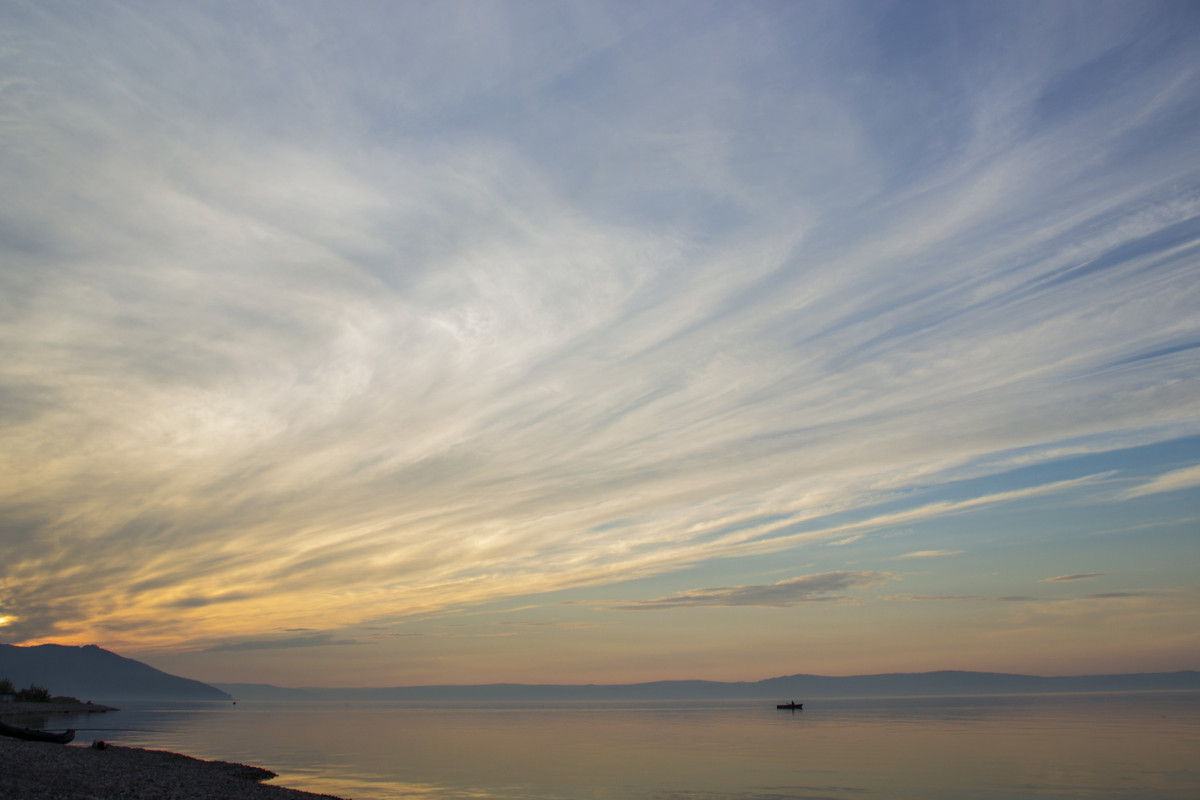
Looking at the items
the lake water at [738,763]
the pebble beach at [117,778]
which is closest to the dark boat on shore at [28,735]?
the pebble beach at [117,778]

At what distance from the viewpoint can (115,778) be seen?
41844 millimetres

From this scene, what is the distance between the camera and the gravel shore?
35.2m

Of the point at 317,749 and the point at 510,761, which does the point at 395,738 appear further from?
the point at 510,761

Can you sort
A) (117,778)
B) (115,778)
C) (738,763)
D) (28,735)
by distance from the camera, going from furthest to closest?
(738,763) → (28,735) → (117,778) → (115,778)

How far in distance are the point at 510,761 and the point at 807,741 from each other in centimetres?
4705

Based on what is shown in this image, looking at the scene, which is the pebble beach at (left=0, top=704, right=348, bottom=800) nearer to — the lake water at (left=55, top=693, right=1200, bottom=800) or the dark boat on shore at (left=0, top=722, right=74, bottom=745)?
the dark boat on shore at (left=0, top=722, right=74, bottom=745)

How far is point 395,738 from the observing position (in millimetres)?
116188

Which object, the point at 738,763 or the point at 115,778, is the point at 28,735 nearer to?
the point at 115,778

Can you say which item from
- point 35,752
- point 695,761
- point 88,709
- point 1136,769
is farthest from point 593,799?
point 88,709

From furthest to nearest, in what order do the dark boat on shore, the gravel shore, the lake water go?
1. the dark boat on shore
2. the lake water
3. the gravel shore

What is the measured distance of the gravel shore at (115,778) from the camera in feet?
115

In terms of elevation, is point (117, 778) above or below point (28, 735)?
above

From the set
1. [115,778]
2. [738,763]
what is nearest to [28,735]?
[115,778]

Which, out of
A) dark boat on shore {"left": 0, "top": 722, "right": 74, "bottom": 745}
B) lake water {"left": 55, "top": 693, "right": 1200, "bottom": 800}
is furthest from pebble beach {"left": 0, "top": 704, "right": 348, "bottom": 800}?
lake water {"left": 55, "top": 693, "right": 1200, "bottom": 800}
